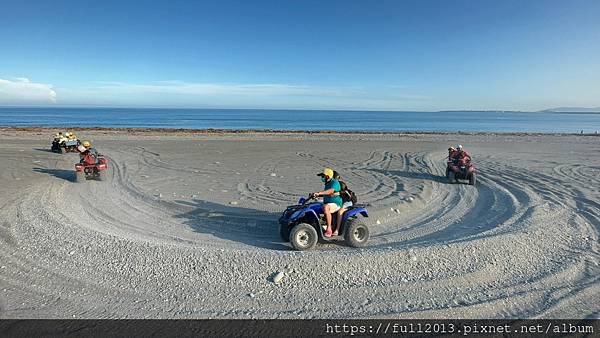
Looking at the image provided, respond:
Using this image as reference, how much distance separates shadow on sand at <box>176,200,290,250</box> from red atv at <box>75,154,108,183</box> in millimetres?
4921

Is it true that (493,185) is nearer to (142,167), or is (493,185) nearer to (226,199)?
(226,199)

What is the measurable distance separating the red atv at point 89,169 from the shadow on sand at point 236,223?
194 inches

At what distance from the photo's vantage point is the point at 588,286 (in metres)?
5.45

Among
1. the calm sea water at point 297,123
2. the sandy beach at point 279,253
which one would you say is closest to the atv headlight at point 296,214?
the sandy beach at point 279,253

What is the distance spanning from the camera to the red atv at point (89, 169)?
42.8 ft

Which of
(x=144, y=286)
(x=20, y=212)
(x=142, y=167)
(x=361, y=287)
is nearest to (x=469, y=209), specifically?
(x=361, y=287)

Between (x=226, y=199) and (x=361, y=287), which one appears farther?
(x=226, y=199)

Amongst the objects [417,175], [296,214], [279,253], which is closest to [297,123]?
[417,175]

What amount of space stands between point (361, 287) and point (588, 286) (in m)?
3.29

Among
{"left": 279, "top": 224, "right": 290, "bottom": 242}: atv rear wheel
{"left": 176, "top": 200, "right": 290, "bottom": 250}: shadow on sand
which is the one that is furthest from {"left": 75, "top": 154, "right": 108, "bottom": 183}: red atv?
{"left": 279, "top": 224, "right": 290, "bottom": 242}: atv rear wheel

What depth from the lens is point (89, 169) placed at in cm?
1328

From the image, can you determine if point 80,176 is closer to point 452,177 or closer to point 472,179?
point 452,177

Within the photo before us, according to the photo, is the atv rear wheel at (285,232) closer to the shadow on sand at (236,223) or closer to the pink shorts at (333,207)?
the shadow on sand at (236,223)

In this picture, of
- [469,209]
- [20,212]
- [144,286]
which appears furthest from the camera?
[469,209]
